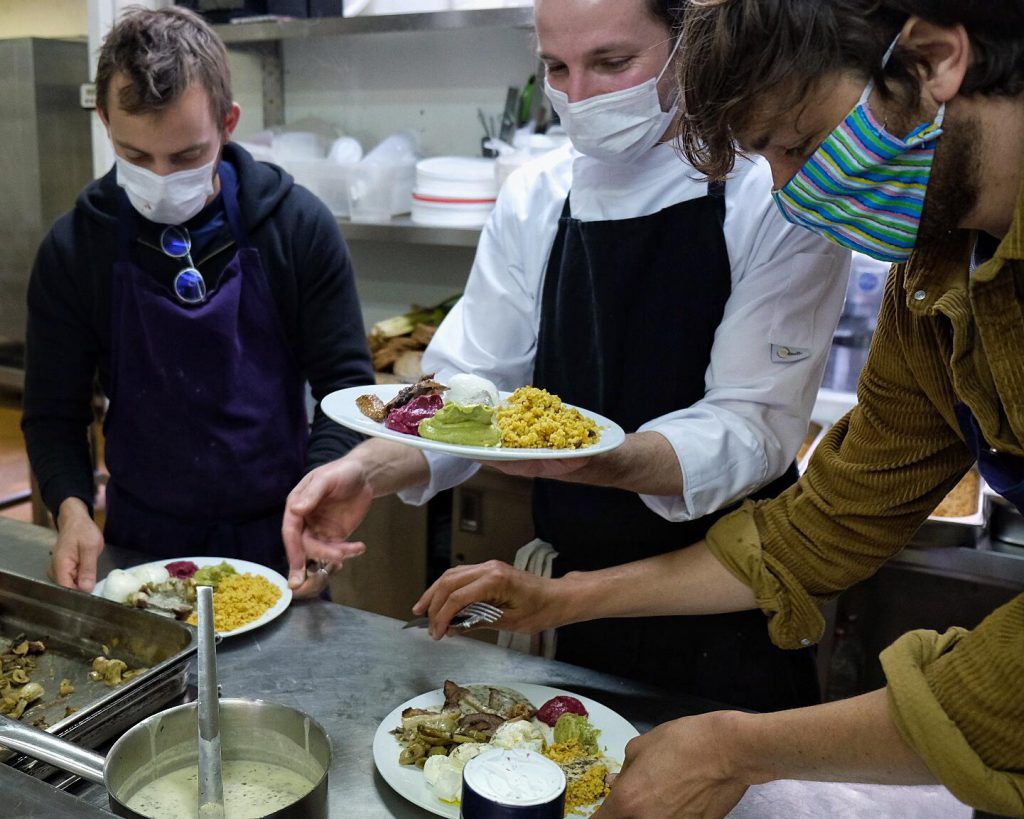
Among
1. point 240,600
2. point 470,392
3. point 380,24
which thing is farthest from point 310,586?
point 380,24

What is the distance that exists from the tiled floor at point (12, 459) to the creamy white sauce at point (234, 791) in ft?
12.5

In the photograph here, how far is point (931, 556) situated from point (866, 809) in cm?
131

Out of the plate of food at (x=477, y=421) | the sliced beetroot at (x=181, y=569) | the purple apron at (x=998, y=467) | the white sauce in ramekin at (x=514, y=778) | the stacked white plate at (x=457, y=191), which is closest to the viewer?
the white sauce in ramekin at (x=514, y=778)

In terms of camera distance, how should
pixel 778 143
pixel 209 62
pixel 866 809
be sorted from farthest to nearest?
pixel 209 62, pixel 866 809, pixel 778 143

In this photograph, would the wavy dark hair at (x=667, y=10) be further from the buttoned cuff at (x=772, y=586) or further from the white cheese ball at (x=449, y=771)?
the white cheese ball at (x=449, y=771)

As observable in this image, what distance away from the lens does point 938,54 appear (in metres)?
0.96

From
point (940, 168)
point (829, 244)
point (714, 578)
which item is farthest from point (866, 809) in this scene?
point (829, 244)

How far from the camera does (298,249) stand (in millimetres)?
2205

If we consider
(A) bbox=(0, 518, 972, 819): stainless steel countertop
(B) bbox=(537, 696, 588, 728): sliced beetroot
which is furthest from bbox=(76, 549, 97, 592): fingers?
(B) bbox=(537, 696, 588, 728): sliced beetroot

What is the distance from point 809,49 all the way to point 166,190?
145cm

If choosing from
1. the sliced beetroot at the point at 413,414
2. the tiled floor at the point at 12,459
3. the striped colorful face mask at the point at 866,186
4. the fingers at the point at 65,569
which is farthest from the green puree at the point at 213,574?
the tiled floor at the point at 12,459

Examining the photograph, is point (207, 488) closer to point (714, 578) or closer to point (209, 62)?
point (209, 62)

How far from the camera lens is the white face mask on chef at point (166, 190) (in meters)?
2.03

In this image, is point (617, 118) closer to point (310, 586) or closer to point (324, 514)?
point (324, 514)
